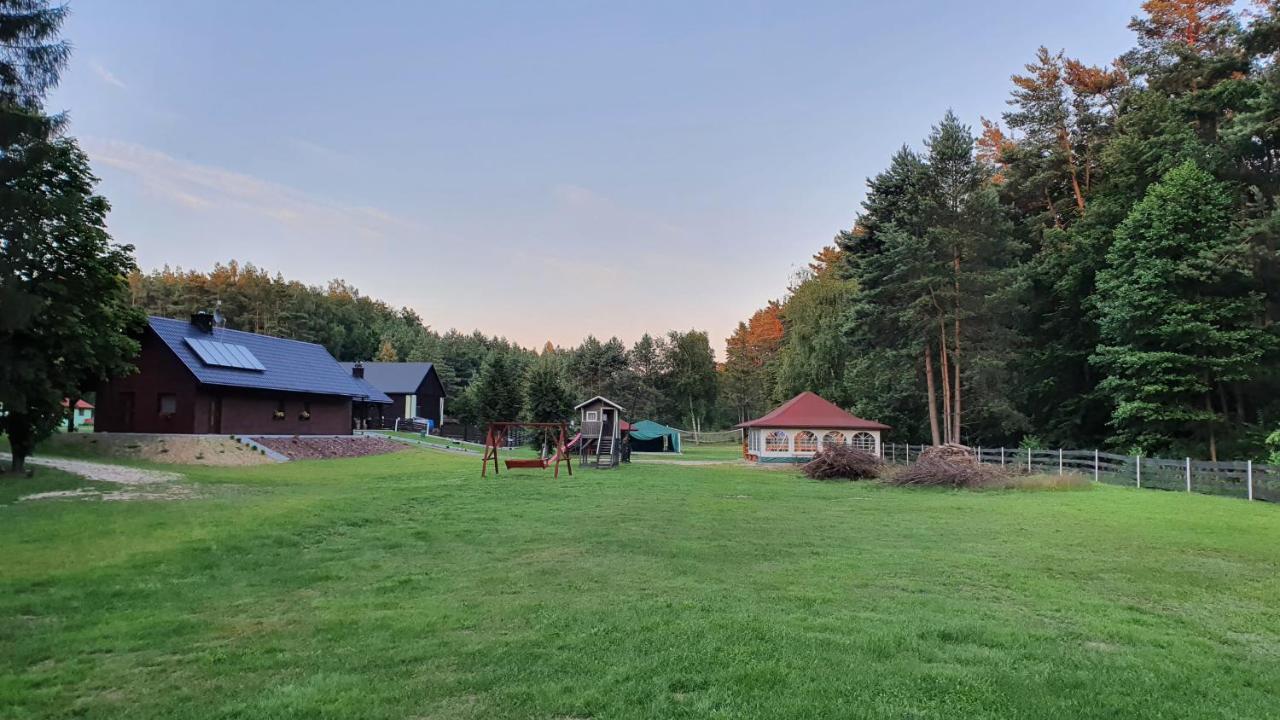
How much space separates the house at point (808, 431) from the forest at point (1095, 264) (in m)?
2.49

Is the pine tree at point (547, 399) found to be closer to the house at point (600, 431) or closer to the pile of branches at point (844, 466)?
the house at point (600, 431)

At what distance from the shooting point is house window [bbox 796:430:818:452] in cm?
3111

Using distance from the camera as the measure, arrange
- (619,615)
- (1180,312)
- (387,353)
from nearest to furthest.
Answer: (619,615) < (1180,312) < (387,353)

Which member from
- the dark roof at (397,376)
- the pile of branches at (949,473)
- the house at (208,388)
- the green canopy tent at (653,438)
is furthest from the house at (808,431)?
the dark roof at (397,376)

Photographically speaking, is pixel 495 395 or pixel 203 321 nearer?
pixel 203 321

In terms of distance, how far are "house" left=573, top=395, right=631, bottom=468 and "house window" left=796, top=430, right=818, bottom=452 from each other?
853 centimetres

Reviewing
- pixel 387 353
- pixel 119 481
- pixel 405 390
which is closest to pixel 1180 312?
pixel 119 481

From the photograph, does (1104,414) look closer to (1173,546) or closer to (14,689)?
(1173,546)

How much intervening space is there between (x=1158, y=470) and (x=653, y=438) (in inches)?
1159

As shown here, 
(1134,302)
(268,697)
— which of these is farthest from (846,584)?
(1134,302)

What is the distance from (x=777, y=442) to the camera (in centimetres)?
3178

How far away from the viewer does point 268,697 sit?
3.55 m

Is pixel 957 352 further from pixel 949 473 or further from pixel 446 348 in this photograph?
pixel 446 348

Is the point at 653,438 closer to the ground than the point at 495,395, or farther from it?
closer to the ground
